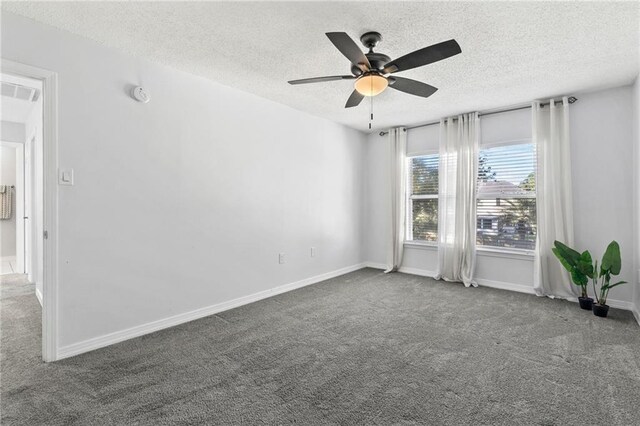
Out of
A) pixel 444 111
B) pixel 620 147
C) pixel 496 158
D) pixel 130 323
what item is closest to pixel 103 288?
pixel 130 323

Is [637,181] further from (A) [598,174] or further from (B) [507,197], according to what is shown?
(B) [507,197]

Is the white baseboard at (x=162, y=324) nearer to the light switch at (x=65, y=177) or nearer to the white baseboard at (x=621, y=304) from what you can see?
the light switch at (x=65, y=177)

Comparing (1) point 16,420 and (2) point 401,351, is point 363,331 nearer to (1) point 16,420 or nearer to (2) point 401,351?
(2) point 401,351

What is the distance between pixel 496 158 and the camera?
4.33m

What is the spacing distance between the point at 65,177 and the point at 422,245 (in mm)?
4629

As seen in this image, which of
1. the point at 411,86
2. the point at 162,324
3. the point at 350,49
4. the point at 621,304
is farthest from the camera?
the point at 621,304

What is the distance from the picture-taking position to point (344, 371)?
214cm

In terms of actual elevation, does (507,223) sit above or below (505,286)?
above

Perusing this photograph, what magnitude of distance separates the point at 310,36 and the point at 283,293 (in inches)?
118

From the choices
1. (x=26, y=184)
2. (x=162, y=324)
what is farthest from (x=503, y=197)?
(x=26, y=184)

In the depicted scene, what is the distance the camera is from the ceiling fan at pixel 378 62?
6.55 ft

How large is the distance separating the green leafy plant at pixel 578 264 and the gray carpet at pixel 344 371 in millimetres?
347

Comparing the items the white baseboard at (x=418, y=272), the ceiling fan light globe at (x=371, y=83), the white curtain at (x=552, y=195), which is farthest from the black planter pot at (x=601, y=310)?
the ceiling fan light globe at (x=371, y=83)

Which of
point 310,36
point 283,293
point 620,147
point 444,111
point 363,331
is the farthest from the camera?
point 444,111
